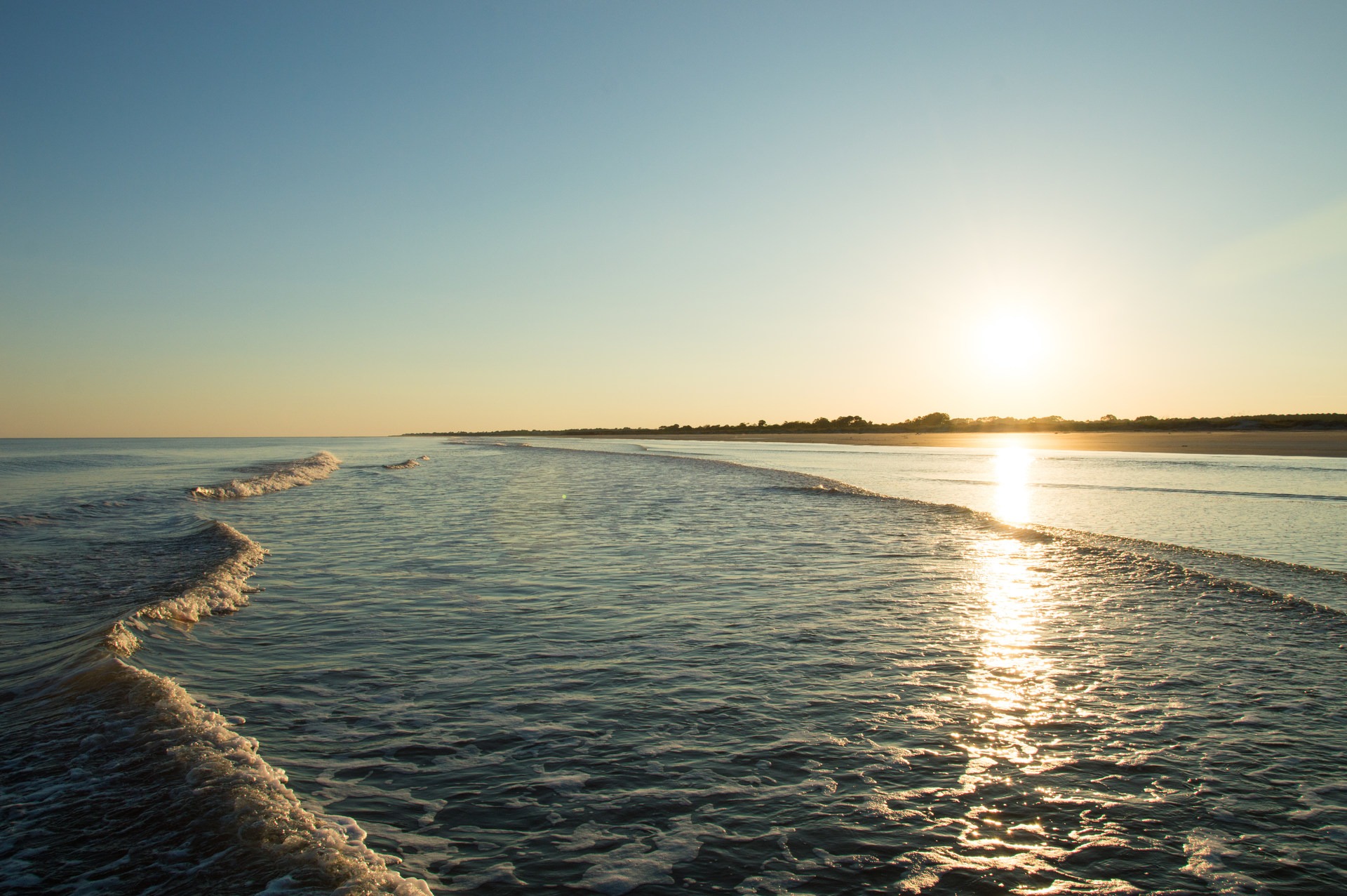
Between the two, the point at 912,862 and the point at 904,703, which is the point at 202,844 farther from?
the point at 904,703

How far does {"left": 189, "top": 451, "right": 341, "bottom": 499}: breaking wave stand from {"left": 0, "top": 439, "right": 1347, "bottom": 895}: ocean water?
12.6 metres

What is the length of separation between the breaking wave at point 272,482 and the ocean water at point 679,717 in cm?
1258

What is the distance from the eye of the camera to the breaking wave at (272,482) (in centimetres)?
2722

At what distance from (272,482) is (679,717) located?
32.9 m

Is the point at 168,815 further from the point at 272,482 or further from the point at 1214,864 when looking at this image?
the point at 272,482

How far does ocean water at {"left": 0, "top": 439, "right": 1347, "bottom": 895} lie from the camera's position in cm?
418

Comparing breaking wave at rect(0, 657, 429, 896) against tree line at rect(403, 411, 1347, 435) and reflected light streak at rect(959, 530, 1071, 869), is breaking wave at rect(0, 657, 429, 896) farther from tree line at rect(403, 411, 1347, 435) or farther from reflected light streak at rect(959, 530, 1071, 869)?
tree line at rect(403, 411, 1347, 435)

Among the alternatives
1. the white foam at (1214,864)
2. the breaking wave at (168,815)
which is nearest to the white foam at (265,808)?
the breaking wave at (168,815)

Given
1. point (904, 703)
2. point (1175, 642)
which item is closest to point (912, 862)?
point (904, 703)

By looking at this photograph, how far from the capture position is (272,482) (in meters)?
33.4

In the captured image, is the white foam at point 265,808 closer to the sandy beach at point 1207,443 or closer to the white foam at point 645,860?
the white foam at point 645,860

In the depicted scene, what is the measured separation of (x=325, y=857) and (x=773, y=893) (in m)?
2.52

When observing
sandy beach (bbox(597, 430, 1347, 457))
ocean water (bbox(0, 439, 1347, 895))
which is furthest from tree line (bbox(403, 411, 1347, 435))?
ocean water (bbox(0, 439, 1347, 895))

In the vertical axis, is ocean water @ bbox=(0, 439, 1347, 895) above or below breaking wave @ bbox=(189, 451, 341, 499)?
below
